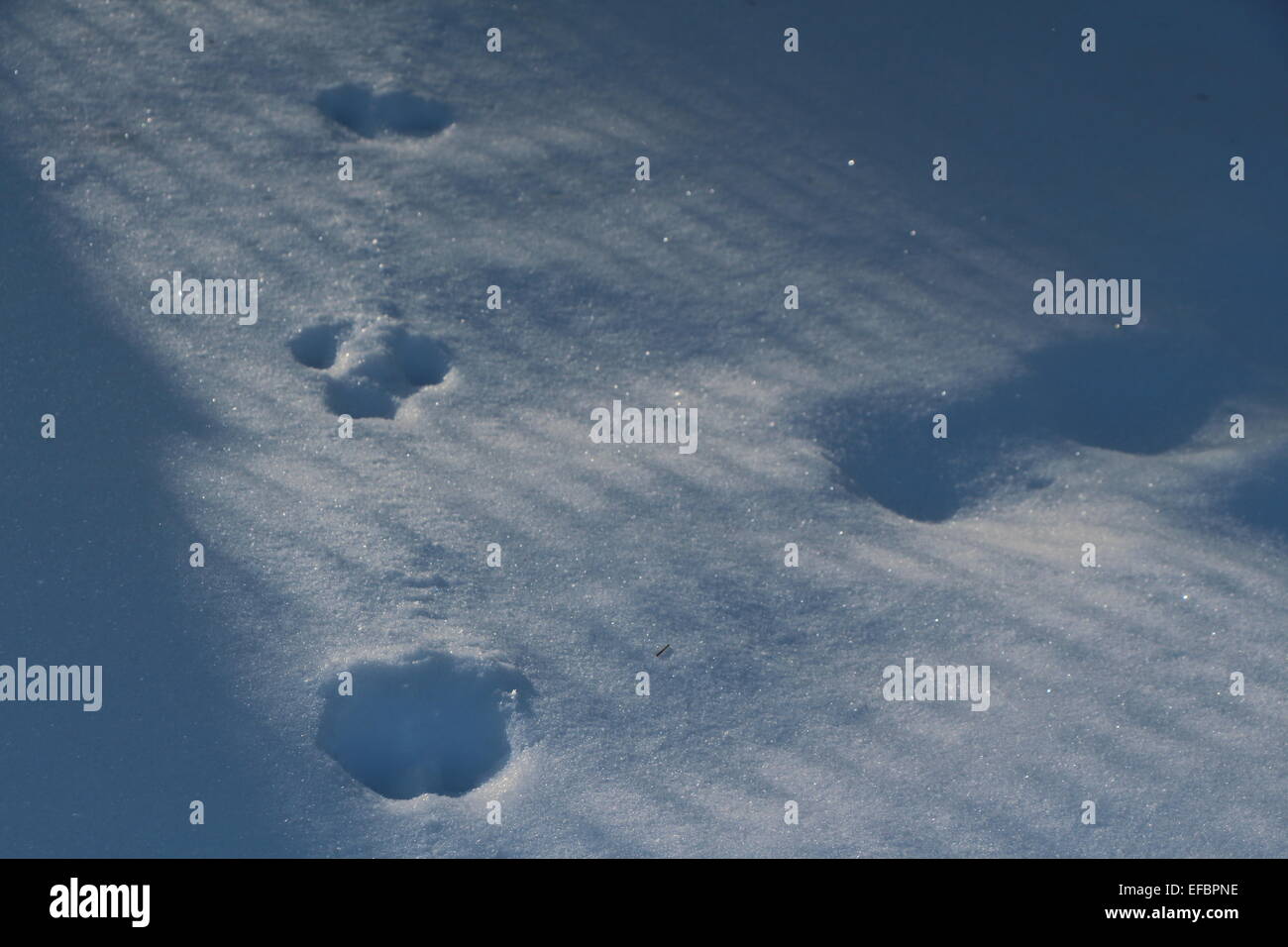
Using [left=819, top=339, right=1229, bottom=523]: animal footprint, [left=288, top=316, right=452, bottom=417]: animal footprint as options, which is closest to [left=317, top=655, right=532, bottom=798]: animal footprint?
[left=288, top=316, right=452, bottom=417]: animal footprint

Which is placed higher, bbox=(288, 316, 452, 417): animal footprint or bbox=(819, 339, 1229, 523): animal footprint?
bbox=(288, 316, 452, 417): animal footprint

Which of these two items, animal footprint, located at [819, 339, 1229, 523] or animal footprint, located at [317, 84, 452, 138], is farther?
animal footprint, located at [317, 84, 452, 138]

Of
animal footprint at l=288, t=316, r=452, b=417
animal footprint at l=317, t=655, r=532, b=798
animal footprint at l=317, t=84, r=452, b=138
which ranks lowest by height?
animal footprint at l=317, t=655, r=532, b=798

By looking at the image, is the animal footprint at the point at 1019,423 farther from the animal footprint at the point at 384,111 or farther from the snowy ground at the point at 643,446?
the animal footprint at the point at 384,111

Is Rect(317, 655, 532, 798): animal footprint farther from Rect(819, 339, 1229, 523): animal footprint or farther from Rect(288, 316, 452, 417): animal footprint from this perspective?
Rect(819, 339, 1229, 523): animal footprint

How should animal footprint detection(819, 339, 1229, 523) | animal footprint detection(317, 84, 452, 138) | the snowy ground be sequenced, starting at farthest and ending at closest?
animal footprint detection(317, 84, 452, 138) → animal footprint detection(819, 339, 1229, 523) → the snowy ground

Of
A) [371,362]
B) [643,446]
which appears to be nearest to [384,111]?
[371,362]

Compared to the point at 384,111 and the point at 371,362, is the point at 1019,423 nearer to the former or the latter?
the point at 371,362
